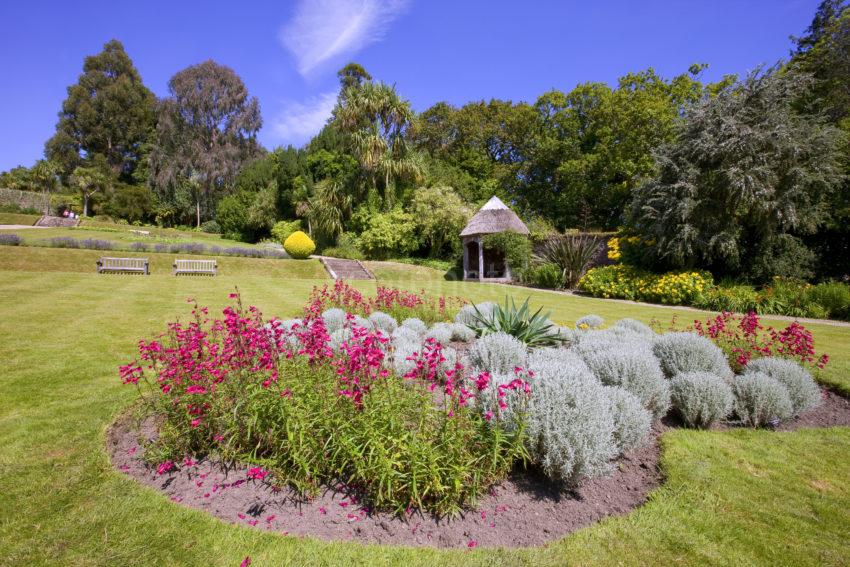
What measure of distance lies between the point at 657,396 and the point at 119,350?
765 cm

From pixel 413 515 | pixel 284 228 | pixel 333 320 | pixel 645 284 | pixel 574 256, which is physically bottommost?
pixel 413 515

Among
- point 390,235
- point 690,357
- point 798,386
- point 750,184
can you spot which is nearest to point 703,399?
point 690,357

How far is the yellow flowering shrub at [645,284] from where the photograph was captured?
506 inches

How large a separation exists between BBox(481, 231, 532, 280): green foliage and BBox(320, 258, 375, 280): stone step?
22.0 ft

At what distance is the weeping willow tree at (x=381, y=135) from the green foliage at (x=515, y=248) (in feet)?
26.6

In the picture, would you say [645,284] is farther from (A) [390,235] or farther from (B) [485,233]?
(A) [390,235]

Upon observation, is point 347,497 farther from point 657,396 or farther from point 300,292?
point 300,292

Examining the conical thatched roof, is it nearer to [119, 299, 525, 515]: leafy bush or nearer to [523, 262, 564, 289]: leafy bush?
[523, 262, 564, 289]: leafy bush

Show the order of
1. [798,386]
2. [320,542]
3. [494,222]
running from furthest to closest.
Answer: [494,222], [798,386], [320,542]

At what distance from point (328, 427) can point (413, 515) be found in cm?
88

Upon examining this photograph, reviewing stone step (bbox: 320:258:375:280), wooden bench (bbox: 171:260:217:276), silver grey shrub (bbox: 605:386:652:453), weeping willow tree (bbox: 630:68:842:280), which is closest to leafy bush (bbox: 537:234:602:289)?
weeping willow tree (bbox: 630:68:842:280)

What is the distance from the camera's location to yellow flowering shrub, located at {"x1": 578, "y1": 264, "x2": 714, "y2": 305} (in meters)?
12.9

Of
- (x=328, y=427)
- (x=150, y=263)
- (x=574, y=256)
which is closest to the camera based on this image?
(x=328, y=427)

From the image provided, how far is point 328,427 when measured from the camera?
2.83 meters
